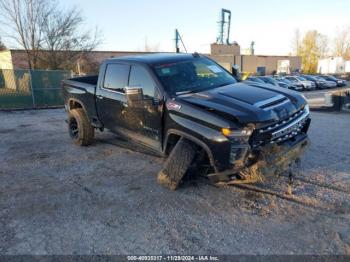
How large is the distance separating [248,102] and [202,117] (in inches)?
24.5

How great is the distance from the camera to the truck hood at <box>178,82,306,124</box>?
3498 mm

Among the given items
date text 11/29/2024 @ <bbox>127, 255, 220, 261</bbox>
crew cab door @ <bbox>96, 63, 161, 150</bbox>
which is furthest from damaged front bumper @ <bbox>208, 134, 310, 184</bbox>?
crew cab door @ <bbox>96, 63, 161, 150</bbox>

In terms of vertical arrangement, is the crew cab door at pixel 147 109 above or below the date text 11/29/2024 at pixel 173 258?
above

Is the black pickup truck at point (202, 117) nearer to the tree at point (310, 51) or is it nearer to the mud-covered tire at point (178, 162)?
the mud-covered tire at point (178, 162)

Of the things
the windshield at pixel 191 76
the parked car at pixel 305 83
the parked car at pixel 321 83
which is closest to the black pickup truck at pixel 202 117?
the windshield at pixel 191 76

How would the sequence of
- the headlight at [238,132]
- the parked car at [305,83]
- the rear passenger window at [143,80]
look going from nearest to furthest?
the headlight at [238,132], the rear passenger window at [143,80], the parked car at [305,83]

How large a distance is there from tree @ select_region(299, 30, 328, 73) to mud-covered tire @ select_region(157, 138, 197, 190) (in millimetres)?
67128

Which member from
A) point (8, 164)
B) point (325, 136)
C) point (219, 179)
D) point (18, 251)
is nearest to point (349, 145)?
point (325, 136)

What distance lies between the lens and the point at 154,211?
12.2 feet

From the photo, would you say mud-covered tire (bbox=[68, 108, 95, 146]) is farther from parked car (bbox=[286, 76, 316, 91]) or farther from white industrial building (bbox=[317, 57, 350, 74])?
white industrial building (bbox=[317, 57, 350, 74])

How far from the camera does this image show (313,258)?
2.74 metres

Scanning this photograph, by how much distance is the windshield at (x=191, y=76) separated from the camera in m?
4.41

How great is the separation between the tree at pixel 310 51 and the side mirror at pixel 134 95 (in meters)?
66.8

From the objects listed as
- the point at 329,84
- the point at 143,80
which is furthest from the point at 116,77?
the point at 329,84
